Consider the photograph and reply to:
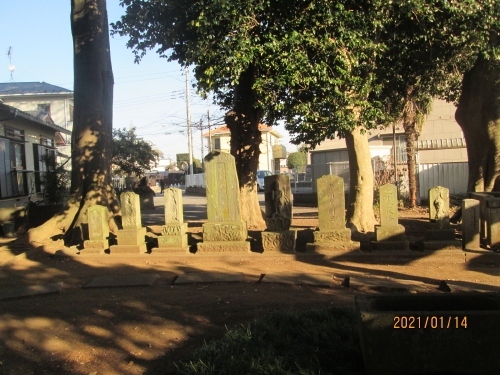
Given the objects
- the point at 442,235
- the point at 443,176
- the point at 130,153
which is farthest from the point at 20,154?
the point at 443,176

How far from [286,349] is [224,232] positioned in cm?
574

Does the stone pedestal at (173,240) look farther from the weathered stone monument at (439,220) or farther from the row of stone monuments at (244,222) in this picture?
the weathered stone monument at (439,220)

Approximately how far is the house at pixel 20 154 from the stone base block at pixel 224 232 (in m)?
7.98

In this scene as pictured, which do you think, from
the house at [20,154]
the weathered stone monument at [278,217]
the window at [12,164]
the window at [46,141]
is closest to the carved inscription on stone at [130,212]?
the weathered stone monument at [278,217]

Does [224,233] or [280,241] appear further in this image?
[224,233]

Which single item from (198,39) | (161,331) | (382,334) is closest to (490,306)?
(382,334)

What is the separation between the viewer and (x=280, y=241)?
32.3 feet

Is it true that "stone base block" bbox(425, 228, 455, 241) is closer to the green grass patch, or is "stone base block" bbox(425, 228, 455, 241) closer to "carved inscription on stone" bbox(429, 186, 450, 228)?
"carved inscription on stone" bbox(429, 186, 450, 228)

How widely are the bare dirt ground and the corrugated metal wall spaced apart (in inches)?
466

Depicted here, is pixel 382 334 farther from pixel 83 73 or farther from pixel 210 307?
pixel 83 73

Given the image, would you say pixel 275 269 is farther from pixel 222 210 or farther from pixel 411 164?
pixel 411 164

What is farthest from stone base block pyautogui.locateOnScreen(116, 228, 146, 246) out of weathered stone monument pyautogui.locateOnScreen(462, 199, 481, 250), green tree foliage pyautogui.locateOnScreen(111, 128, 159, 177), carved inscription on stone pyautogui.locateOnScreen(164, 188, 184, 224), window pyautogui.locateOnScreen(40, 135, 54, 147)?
green tree foliage pyautogui.locateOnScreen(111, 128, 159, 177)

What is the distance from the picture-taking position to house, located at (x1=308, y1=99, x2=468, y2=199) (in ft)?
73.5

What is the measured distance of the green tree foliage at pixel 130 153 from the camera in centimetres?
3014
